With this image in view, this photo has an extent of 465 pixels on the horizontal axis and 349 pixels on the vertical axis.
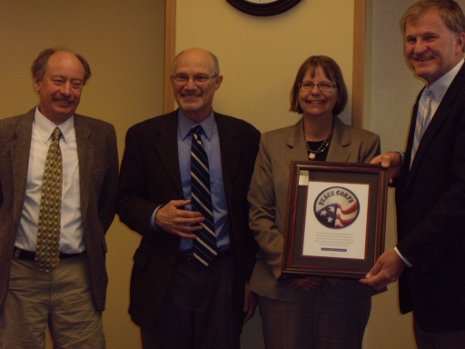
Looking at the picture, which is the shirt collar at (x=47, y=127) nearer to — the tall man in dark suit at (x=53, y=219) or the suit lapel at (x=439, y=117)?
the tall man in dark suit at (x=53, y=219)

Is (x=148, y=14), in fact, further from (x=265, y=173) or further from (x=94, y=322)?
(x=94, y=322)

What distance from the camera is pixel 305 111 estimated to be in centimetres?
283

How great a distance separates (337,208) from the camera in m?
2.47

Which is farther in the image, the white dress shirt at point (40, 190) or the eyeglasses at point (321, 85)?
the eyeglasses at point (321, 85)

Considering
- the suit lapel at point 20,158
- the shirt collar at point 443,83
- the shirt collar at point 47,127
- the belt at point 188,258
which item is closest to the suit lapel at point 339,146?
the shirt collar at point 443,83

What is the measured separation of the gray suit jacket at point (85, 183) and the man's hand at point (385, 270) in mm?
1153

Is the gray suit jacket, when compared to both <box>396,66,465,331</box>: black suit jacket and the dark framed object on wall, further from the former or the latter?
<box>396,66,465,331</box>: black suit jacket

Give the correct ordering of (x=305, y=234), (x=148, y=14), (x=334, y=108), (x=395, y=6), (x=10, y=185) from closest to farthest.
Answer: (x=305, y=234), (x=10, y=185), (x=334, y=108), (x=395, y=6), (x=148, y=14)

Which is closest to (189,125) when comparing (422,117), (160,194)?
(160,194)

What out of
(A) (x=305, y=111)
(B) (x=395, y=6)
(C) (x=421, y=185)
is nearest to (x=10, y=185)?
(A) (x=305, y=111)

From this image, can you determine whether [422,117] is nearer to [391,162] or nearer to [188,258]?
[391,162]

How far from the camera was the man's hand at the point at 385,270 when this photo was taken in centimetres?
227

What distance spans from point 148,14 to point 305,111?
5.54 feet

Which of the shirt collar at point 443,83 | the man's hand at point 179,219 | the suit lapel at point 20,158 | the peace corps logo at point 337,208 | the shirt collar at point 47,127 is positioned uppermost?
the shirt collar at point 443,83
